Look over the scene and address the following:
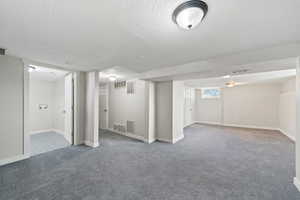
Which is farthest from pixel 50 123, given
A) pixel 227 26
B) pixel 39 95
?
pixel 227 26

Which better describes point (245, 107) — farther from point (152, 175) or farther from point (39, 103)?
point (39, 103)

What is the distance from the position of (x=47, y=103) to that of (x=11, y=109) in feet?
10.6

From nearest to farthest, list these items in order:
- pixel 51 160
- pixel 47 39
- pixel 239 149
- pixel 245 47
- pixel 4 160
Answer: pixel 47 39 < pixel 245 47 < pixel 4 160 < pixel 51 160 < pixel 239 149

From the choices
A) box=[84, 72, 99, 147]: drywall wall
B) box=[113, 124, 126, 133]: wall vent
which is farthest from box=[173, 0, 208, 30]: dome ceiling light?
box=[113, 124, 126, 133]: wall vent

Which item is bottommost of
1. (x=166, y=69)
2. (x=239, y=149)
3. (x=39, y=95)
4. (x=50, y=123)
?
(x=239, y=149)

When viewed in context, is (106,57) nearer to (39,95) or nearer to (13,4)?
(13,4)

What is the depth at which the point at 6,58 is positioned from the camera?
2598mm

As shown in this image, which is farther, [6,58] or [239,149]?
[239,149]

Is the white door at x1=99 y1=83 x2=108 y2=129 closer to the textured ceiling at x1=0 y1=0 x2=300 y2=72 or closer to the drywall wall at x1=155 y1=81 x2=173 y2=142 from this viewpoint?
the drywall wall at x1=155 y1=81 x2=173 y2=142

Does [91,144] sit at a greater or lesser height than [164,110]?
lesser

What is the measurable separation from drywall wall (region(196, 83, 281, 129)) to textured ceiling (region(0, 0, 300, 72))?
5.48m

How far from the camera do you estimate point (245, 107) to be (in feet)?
22.0

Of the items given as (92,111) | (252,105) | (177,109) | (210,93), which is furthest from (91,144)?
(252,105)

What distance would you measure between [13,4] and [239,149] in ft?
16.9
